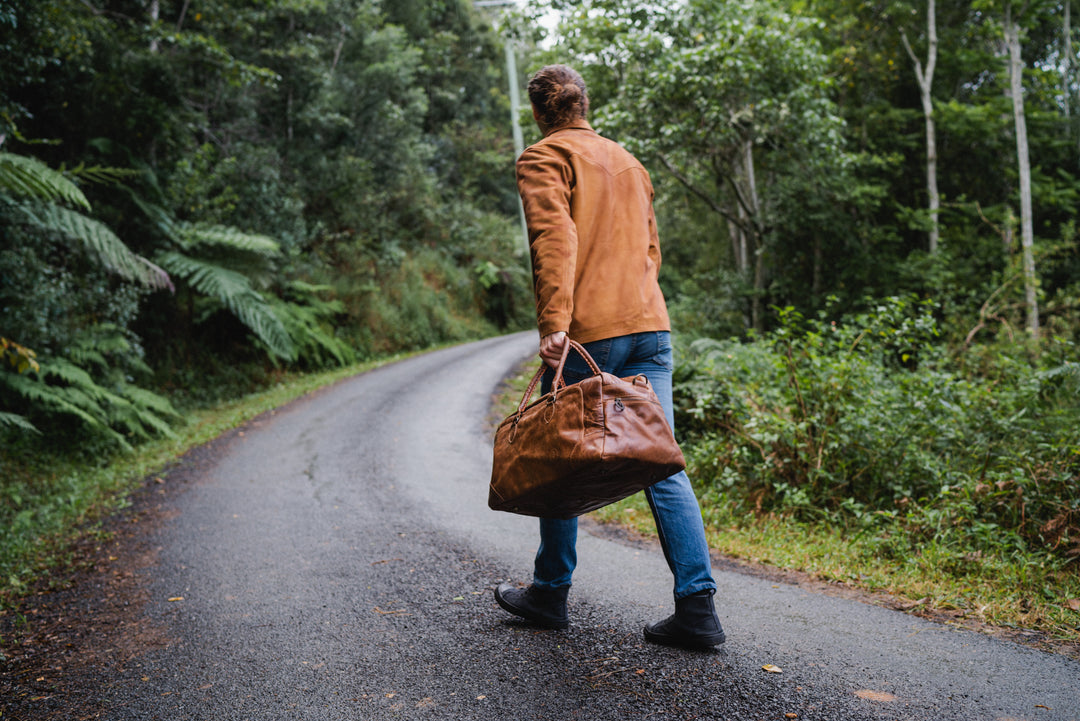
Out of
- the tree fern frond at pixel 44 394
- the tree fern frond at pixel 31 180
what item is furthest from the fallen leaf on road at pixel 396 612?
the tree fern frond at pixel 44 394

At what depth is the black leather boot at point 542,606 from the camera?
2.93 m

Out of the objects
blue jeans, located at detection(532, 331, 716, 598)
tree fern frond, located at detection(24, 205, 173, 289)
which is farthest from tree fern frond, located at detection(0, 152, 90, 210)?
blue jeans, located at detection(532, 331, 716, 598)

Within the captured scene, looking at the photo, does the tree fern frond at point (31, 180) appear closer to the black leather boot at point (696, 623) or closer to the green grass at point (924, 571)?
the green grass at point (924, 571)

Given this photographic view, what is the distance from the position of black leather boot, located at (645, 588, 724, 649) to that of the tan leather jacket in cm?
104

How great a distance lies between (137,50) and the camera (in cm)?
1017

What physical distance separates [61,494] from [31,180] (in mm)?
2876

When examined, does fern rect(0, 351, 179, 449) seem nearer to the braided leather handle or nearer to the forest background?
the forest background

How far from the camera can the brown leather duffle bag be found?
2271mm

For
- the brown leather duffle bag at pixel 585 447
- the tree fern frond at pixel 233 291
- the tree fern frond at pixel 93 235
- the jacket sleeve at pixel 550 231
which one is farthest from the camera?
the tree fern frond at pixel 233 291

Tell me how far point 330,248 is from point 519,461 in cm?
1667

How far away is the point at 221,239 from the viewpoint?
34.6 ft

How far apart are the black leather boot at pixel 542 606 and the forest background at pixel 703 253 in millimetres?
1726

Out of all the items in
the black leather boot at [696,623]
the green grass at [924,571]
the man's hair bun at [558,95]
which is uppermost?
the man's hair bun at [558,95]

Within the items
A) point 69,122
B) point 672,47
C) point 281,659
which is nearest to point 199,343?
point 69,122
